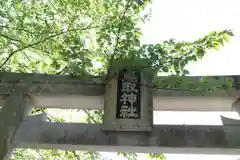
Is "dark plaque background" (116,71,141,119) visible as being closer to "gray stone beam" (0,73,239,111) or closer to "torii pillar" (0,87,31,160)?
"gray stone beam" (0,73,239,111)

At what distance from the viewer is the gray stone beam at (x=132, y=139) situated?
5.63 feet

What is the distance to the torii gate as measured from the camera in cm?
174

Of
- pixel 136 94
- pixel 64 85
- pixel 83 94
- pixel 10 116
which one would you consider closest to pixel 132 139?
pixel 136 94

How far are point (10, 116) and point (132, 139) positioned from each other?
90 cm

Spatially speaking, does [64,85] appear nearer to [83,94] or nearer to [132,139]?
[83,94]

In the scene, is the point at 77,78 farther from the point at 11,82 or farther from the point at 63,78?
the point at 11,82

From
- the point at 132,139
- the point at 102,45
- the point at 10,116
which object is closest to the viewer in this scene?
the point at 132,139

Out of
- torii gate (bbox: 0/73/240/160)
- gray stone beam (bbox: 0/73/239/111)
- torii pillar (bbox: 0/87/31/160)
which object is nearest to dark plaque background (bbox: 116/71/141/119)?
torii gate (bbox: 0/73/240/160)

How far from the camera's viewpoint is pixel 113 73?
202 cm

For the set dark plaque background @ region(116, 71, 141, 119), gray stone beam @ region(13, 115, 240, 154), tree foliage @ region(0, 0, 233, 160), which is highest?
tree foliage @ region(0, 0, 233, 160)

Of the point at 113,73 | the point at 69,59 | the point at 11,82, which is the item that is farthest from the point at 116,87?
the point at 11,82

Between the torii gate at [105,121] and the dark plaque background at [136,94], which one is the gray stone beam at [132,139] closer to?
the torii gate at [105,121]

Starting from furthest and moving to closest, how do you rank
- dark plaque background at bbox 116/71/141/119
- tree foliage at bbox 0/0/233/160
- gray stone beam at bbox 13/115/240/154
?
1. tree foliage at bbox 0/0/233/160
2. dark plaque background at bbox 116/71/141/119
3. gray stone beam at bbox 13/115/240/154

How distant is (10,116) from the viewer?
1.90 meters
